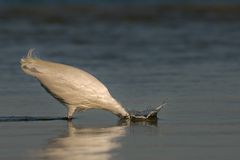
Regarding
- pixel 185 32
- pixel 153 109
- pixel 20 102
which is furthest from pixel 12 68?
pixel 185 32

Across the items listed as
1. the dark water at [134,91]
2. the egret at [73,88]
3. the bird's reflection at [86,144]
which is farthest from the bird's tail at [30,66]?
the bird's reflection at [86,144]

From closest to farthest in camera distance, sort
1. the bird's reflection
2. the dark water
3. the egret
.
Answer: the bird's reflection → the dark water → the egret

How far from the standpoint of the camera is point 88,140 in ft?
28.4

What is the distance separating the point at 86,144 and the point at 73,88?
160cm

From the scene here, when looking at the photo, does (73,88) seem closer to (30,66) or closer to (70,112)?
(70,112)

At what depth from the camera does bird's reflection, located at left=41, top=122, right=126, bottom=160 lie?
7.82 m

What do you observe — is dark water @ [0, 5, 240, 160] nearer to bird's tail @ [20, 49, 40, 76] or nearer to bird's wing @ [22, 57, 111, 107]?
bird's wing @ [22, 57, 111, 107]

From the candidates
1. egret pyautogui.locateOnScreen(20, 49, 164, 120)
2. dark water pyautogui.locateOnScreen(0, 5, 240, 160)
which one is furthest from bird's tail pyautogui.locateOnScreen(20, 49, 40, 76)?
dark water pyautogui.locateOnScreen(0, 5, 240, 160)

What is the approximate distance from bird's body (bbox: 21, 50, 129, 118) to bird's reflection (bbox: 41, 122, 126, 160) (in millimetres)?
404

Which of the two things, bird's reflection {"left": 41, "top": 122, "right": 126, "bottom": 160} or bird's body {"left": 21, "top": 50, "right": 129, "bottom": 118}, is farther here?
bird's body {"left": 21, "top": 50, "right": 129, "bottom": 118}

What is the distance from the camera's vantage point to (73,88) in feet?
32.6

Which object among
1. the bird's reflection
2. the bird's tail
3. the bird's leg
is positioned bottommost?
the bird's reflection

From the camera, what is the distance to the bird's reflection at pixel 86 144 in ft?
25.6

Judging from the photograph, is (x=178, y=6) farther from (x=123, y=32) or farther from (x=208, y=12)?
(x=123, y=32)
